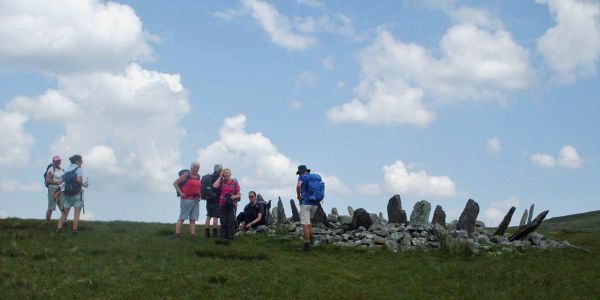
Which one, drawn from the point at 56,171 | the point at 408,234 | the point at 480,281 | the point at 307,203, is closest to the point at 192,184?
the point at 307,203

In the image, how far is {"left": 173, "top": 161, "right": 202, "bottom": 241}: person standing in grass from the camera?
22094mm

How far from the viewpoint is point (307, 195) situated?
21.2 m

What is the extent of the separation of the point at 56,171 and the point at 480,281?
17.3 m

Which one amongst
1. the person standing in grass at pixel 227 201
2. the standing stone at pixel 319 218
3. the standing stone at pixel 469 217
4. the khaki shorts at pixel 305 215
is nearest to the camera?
the khaki shorts at pixel 305 215

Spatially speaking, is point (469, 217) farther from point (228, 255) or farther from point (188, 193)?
point (228, 255)

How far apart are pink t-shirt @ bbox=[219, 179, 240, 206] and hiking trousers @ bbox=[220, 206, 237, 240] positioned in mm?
307

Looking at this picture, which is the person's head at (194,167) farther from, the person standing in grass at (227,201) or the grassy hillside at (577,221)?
the grassy hillside at (577,221)

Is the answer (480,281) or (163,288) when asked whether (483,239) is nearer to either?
(480,281)

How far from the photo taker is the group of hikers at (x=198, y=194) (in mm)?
21219

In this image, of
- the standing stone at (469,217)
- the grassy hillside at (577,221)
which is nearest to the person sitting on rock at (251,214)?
the standing stone at (469,217)

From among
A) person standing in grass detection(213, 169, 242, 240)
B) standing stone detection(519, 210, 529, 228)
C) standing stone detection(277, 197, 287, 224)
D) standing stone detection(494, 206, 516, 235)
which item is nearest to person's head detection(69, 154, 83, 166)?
person standing in grass detection(213, 169, 242, 240)

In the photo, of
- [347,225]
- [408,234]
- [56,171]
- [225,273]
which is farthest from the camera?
[347,225]

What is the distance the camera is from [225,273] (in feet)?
49.3

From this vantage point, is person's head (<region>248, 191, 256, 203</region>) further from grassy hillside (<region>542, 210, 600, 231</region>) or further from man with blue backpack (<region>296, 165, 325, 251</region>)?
grassy hillside (<region>542, 210, 600, 231</region>)
